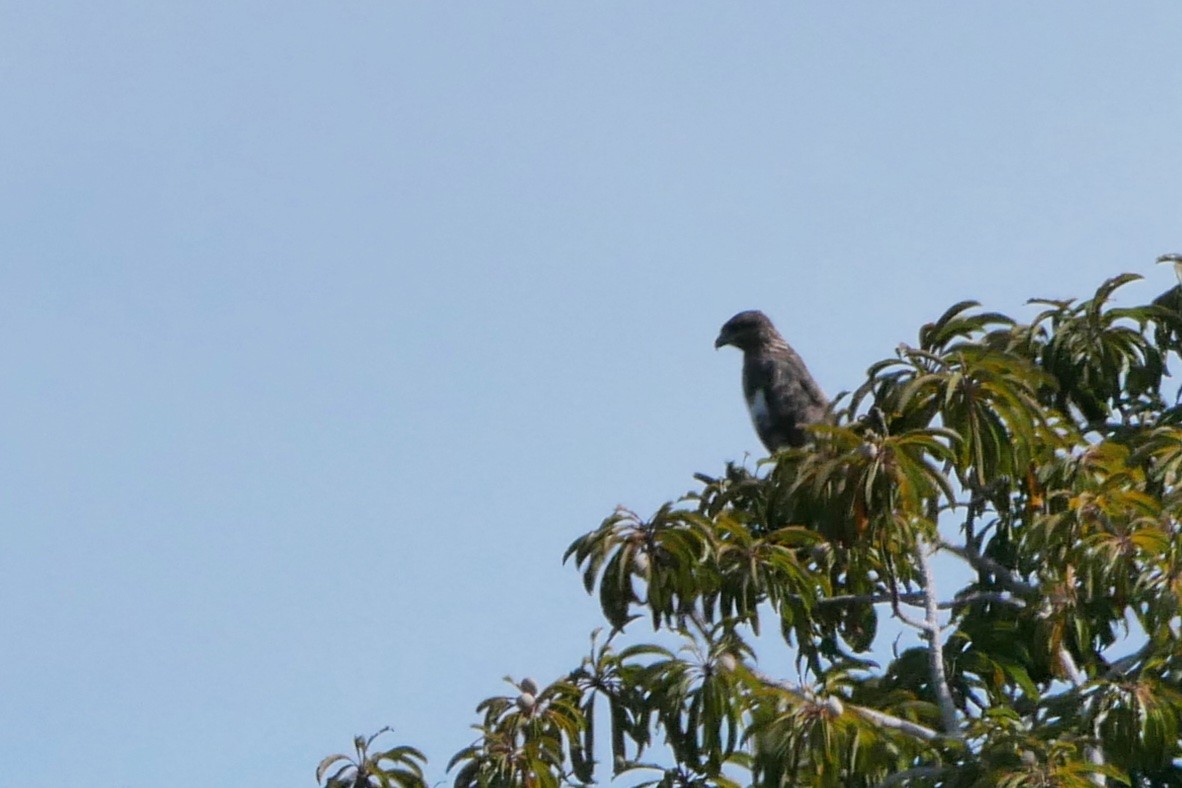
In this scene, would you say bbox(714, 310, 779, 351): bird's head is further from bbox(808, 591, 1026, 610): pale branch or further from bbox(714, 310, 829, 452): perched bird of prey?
bbox(808, 591, 1026, 610): pale branch

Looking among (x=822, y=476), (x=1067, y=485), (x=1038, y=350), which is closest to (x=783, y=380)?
(x=1038, y=350)

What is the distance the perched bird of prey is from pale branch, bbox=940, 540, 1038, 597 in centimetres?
330

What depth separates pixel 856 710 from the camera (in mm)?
7457

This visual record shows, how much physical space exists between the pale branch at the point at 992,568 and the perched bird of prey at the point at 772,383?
3.30 meters

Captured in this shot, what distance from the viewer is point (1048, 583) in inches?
317

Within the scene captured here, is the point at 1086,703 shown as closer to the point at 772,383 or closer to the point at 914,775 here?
the point at 914,775

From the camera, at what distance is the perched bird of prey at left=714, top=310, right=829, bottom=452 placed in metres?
12.2

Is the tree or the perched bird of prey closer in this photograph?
the tree

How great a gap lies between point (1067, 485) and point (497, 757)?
2.67 metres

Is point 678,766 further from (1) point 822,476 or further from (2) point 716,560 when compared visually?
(1) point 822,476

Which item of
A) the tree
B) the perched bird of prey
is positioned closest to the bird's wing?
the perched bird of prey

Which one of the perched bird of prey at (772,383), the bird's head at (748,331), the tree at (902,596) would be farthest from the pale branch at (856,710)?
the bird's head at (748,331)

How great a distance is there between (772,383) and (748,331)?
581 millimetres

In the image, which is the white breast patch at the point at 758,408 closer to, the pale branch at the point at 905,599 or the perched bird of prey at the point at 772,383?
the perched bird of prey at the point at 772,383
